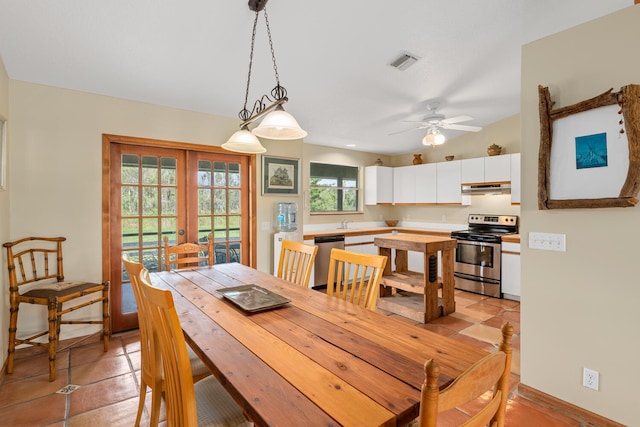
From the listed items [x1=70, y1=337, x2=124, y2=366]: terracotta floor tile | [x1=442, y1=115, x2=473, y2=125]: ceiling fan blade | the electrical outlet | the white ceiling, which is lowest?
[x1=70, y1=337, x2=124, y2=366]: terracotta floor tile

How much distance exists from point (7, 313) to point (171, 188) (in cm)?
174

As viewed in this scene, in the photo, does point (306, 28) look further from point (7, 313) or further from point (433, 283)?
point (7, 313)

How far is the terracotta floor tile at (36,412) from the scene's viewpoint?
6.37 feet

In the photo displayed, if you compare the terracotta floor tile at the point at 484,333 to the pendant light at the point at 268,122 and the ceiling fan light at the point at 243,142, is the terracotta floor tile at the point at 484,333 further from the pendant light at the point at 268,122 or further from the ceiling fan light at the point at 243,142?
the ceiling fan light at the point at 243,142

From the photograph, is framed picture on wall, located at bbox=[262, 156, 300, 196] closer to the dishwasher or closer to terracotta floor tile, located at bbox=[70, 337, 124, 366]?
the dishwasher

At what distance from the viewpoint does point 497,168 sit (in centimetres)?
479

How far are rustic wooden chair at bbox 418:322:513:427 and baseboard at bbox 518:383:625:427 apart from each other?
1647mm

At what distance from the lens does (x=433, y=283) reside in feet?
11.8

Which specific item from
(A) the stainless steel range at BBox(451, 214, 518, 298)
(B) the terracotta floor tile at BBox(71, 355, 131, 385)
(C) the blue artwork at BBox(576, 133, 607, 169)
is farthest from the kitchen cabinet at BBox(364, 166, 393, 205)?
(B) the terracotta floor tile at BBox(71, 355, 131, 385)

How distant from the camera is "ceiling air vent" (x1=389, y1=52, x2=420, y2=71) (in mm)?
2944

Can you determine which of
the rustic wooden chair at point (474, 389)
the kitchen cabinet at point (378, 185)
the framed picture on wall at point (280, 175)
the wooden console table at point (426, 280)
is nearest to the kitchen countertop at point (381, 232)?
the kitchen cabinet at point (378, 185)

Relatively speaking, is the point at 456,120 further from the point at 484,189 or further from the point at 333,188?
the point at 333,188

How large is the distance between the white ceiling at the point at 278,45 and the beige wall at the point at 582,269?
Result: 763mm

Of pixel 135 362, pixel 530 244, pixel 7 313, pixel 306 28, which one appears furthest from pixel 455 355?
pixel 7 313
